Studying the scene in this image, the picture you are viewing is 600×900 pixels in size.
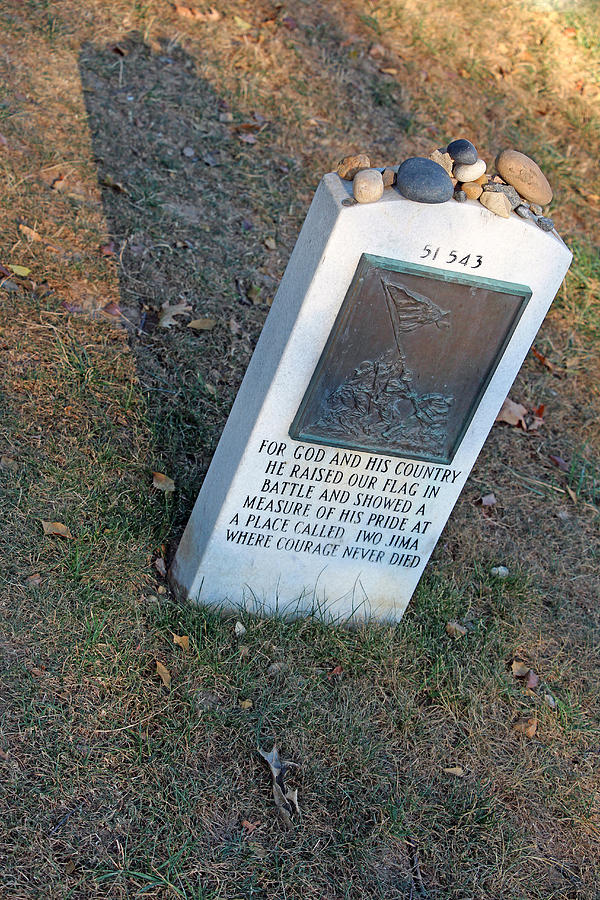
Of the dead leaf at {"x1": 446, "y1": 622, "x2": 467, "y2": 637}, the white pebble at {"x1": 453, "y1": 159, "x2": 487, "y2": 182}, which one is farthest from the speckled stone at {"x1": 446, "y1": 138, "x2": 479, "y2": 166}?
the dead leaf at {"x1": 446, "y1": 622, "x2": 467, "y2": 637}

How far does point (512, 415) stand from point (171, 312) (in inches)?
72.8

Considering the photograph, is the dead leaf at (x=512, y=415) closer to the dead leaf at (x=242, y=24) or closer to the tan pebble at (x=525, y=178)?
the tan pebble at (x=525, y=178)

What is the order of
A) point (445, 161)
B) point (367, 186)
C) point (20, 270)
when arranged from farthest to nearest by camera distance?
1. point (20, 270)
2. point (445, 161)
3. point (367, 186)

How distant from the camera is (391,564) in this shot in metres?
3.25

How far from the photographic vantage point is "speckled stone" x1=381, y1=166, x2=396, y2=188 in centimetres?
256

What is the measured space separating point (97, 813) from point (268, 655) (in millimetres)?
806

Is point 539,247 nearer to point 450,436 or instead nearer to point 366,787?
point 450,436

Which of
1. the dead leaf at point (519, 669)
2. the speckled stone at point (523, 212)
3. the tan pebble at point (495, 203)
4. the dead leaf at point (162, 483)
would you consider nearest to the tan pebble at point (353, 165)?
the tan pebble at point (495, 203)

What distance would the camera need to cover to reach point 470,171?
265cm

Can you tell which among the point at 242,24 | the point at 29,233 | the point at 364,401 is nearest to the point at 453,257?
the point at 364,401

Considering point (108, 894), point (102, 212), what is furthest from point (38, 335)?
point (108, 894)

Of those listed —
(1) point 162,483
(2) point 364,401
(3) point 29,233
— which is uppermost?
(2) point 364,401

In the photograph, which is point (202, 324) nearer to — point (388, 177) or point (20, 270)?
point (20, 270)

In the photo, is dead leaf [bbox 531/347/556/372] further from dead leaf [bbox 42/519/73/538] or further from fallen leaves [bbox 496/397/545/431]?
dead leaf [bbox 42/519/73/538]
